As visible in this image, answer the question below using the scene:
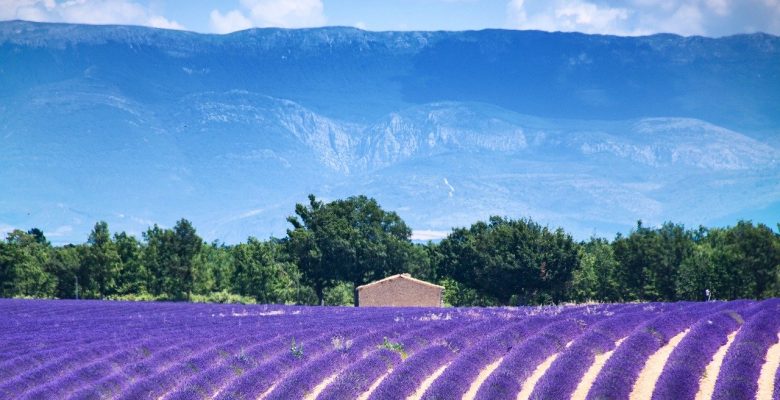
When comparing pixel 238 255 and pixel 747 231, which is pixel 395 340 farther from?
pixel 238 255

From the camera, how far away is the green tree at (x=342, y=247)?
74.8 m

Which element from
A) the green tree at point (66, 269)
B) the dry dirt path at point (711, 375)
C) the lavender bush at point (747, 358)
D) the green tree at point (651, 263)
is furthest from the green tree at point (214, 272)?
the dry dirt path at point (711, 375)

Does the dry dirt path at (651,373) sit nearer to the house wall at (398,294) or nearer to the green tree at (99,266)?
the house wall at (398,294)

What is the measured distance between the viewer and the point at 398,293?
65.4 metres

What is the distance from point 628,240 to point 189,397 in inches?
2293

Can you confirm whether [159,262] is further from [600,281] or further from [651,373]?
[651,373]

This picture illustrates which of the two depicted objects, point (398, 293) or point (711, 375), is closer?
point (711, 375)

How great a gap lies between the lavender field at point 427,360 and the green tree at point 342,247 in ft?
147

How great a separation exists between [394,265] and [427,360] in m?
56.6

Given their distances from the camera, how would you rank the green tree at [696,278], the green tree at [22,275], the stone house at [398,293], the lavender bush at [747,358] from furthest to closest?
the green tree at [22,275]
the green tree at [696,278]
the stone house at [398,293]
the lavender bush at [747,358]

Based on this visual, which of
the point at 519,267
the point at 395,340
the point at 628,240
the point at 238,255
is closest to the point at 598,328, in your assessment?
the point at 395,340

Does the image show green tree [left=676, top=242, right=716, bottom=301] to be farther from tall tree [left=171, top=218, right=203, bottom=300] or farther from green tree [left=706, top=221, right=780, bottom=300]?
tall tree [left=171, top=218, right=203, bottom=300]

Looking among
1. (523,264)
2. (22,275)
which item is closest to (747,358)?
(523,264)

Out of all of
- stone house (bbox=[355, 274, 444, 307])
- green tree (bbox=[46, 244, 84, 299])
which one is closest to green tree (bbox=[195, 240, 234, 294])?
green tree (bbox=[46, 244, 84, 299])
